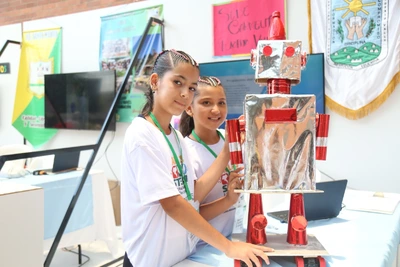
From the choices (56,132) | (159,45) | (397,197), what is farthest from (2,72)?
(397,197)

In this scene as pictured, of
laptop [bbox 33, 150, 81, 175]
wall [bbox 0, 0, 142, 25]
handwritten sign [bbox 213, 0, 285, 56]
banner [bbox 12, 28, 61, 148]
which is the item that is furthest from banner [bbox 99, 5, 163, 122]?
laptop [bbox 33, 150, 81, 175]

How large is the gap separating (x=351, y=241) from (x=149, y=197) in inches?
25.1

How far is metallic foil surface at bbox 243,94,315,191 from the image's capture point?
74cm

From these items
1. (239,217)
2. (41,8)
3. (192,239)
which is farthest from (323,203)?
(41,8)

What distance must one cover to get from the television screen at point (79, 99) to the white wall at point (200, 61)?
5.3 inches

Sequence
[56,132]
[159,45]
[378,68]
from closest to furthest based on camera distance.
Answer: [378,68] < [159,45] < [56,132]

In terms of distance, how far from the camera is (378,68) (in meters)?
2.20

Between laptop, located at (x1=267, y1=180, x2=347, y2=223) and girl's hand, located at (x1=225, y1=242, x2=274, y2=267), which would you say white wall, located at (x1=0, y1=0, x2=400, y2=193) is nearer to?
laptop, located at (x1=267, y1=180, x2=347, y2=223)

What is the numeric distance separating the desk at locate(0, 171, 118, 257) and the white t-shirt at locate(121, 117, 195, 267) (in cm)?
148

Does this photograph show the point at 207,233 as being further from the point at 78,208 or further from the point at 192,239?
the point at 78,208

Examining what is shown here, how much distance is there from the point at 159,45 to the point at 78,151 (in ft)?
4.41

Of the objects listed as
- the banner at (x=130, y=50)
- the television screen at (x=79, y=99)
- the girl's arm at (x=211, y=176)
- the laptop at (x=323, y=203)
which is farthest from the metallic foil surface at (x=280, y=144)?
the television screen at (x=79, y=99)

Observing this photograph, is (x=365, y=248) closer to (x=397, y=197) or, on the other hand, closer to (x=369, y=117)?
(x=397, y=197)

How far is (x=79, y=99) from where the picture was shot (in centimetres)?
352
